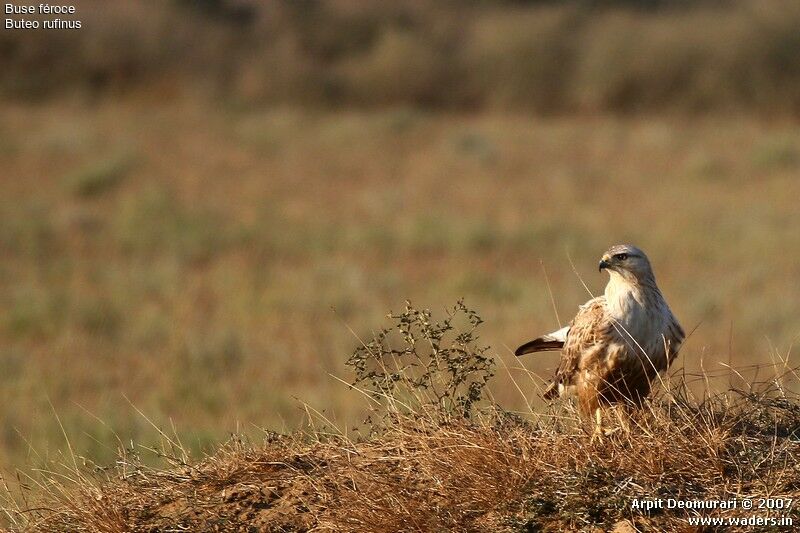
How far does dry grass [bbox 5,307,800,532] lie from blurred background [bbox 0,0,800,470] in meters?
0.60

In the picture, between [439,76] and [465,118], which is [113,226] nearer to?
[465,118]

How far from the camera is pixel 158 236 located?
60.6 ft

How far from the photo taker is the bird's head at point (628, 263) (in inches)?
194

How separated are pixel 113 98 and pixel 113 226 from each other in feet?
43.5

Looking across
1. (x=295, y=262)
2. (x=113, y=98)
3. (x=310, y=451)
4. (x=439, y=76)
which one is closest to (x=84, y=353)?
(x=295, y=262)

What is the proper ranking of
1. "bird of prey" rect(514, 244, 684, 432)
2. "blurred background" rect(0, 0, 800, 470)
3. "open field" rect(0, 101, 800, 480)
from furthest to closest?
"blurred background" rect(0, 0, 800, 470) → "open field" rect(0, 101, 800, 480) → "bird of prey" rect(514, 244, 684, 432)

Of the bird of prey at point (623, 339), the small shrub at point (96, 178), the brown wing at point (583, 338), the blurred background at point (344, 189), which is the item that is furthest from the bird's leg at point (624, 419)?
the small shrub at point (96, 178)

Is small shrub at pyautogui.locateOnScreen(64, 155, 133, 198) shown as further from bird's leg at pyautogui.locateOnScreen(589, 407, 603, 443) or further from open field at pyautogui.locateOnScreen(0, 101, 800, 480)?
bird's leg at pyautogui.locateOnScreen(589, 407, 603, 443)

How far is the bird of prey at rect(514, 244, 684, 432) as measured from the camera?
490cm

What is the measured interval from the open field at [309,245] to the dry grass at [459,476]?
5.08ft

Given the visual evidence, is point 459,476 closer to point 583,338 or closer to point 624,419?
point 624,419

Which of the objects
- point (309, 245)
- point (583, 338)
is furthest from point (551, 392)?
point (309, 245)

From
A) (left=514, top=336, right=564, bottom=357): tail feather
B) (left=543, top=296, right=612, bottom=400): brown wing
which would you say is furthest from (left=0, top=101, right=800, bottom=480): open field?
(left=543, top=296, right=612, bottom=400): brown wing

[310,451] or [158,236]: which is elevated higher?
[158,236]
